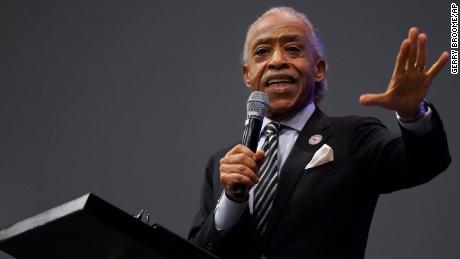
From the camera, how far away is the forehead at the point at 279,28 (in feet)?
7.07

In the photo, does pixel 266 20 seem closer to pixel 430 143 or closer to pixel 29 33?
pixel 430 143

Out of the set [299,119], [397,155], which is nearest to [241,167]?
[397,155]

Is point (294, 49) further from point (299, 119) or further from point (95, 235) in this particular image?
point (95, 235)

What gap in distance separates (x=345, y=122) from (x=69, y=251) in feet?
3.10

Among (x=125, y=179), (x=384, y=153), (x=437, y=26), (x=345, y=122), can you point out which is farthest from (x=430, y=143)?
(x=125, y=179)

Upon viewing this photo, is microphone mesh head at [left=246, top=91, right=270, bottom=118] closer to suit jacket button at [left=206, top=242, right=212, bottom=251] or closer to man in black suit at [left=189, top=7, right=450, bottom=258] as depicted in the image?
man in black suit at [left=189, top=7, right=450, bottom=258]

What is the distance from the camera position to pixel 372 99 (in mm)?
1407

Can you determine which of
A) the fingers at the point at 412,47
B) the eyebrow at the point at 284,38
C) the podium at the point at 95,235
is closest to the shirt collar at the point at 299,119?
the eyebrow at the point at 284,38

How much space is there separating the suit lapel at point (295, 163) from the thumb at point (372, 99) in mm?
446

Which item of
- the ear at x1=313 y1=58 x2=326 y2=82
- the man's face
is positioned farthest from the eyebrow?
the ear at x1=313 y1=58 x2=326 y2=82

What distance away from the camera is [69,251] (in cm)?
133

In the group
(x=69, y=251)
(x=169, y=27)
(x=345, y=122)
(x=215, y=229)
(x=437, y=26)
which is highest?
(x=437, y=26)

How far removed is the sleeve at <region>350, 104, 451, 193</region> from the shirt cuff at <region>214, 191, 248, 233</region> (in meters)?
0.37

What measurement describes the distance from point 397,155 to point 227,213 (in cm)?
46
